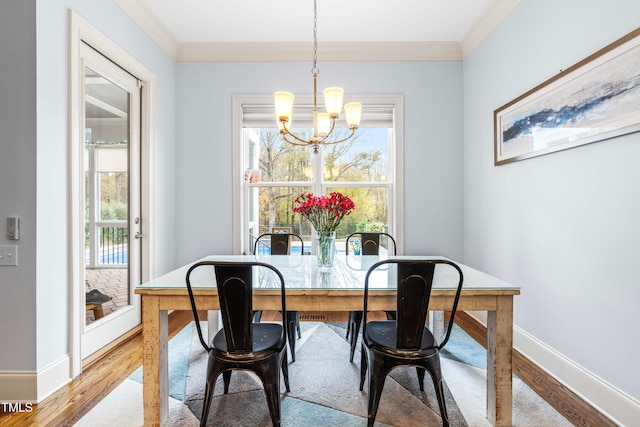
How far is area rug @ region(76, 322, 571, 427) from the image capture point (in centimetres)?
177

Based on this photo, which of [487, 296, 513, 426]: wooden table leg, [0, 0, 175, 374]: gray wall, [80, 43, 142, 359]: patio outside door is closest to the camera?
[487, 296, 513, 426]: wooden table leg

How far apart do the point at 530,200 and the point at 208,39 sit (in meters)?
3.28

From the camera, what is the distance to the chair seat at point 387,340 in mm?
1640

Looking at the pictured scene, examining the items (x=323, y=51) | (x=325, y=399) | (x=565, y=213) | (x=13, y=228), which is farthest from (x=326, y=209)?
(x=323, y=51)

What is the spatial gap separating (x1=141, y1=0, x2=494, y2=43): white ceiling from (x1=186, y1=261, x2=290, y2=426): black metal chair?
7.82 ft

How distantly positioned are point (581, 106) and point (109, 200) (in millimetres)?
3287

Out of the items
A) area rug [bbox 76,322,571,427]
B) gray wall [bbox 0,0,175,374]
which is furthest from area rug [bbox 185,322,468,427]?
gray wall [bbox 0,0,175,374]

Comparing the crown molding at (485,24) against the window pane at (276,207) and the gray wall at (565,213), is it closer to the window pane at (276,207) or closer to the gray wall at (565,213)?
the gray wall at (565,213)

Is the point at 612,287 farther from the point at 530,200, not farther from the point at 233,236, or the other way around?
the point at 233,236

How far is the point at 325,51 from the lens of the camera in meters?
3.59

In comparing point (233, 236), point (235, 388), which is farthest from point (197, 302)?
point (233, 236)

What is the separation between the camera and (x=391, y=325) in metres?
1.97

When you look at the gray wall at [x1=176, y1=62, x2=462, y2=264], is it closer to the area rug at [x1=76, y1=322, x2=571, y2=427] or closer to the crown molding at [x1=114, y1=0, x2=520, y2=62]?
the crown molding at [x1=114, y1=0, x2=520, y2=62]

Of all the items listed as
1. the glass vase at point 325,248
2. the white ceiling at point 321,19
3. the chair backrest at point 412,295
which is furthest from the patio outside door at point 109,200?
the chair backrest at point 412,295
